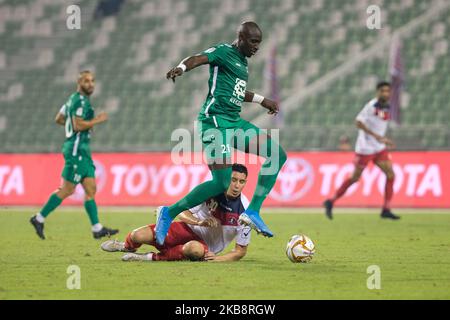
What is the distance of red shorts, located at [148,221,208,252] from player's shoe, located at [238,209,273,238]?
0.60 metres

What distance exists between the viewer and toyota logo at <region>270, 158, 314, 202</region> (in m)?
19.0

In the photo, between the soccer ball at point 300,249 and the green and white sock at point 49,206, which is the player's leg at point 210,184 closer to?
the soccer ball at point 300,249

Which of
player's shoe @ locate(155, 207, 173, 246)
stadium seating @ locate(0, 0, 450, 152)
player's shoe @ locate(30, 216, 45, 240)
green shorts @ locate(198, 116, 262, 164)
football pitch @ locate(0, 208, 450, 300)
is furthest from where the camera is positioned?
stadium seating @ locate(0, 0, 450, 152)

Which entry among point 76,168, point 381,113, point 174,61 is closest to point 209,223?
point 76,168

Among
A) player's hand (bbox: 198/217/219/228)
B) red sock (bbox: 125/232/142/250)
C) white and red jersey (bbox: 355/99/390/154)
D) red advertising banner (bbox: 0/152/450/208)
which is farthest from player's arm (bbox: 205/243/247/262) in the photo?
red advertising banner (bbox: 0/152/450/208)

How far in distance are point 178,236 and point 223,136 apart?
1.15 m

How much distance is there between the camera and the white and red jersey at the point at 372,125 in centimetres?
1627

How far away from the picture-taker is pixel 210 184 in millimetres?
9352

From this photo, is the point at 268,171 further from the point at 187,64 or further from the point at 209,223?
the point at 187,64

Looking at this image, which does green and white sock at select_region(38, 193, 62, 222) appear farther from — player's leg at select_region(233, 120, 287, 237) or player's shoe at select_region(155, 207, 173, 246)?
player's leg at select_region(233, 120, 287, 237)

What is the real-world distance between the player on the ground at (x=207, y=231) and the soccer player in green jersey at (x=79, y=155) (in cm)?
324

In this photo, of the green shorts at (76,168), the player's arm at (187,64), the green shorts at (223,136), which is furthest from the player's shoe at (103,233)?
the player's arm at (187,64)
